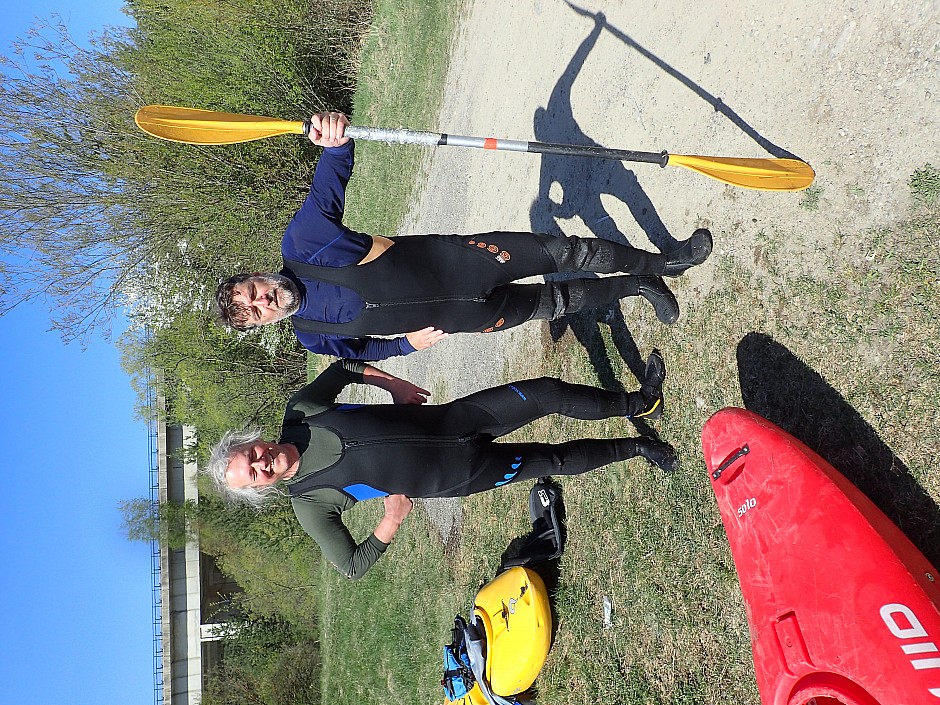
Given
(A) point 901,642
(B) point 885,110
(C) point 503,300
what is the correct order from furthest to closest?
(C) point 503,300, (B) point 885,110, (A) point 901,642

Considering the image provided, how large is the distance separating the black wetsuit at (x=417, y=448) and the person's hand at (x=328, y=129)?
1.32 metres

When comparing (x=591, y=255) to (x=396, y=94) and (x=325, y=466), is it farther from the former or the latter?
(x=396, y=94)

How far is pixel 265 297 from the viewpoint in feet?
9.96

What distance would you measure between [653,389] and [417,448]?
1423mm

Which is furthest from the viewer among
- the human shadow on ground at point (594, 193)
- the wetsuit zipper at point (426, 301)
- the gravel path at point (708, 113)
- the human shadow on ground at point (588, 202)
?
the human shadow on ground at point (588, 202)

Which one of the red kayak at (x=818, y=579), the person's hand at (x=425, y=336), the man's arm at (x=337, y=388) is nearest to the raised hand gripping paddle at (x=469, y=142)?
the person's hand at (x=425, y=336)

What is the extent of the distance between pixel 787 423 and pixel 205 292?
11.3m

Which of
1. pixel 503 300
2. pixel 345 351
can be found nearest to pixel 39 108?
pixel 345 351

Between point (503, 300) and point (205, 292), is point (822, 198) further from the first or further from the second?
point (205, 292)

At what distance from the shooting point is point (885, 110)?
8.62ft

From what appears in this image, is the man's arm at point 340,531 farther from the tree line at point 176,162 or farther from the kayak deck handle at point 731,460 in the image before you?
the tree line at point 176,162

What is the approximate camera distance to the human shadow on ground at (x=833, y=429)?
2.43m

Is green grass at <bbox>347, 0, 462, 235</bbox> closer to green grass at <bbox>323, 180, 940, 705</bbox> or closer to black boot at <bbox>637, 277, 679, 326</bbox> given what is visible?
green grass at <bbox>323, 180, 940, 705</bbox>

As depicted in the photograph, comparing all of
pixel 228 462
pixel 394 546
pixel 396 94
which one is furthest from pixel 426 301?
pixel 396 94
